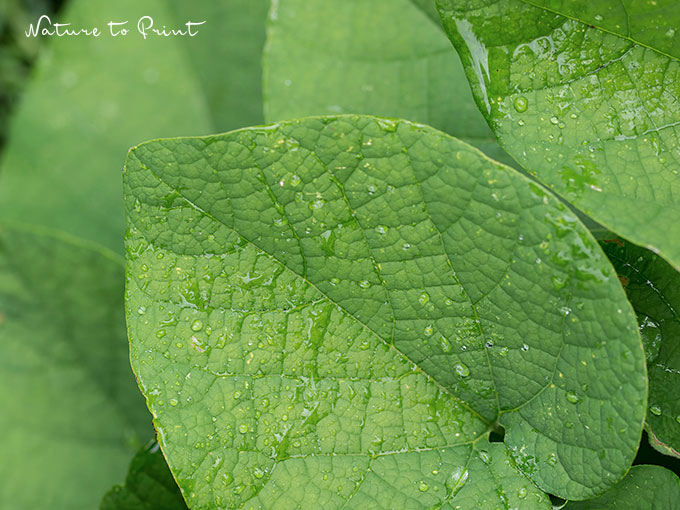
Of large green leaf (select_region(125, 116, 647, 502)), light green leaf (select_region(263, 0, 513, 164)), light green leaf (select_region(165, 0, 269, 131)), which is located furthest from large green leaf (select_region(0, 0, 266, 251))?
large green leaf (select_region(125, 116, 647, 502))

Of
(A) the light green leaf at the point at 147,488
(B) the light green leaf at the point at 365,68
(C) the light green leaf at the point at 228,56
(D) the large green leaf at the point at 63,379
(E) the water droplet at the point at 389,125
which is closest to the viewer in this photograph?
(E) the water droplet at the point at 389,125

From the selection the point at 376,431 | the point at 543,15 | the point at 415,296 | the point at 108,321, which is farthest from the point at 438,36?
the point at 108,321

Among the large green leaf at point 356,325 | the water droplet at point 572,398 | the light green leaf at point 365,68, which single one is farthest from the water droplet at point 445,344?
the light green leaf at point 365,68

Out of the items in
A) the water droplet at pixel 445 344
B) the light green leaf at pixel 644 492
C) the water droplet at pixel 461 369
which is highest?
the water droplet at pixel 445 344

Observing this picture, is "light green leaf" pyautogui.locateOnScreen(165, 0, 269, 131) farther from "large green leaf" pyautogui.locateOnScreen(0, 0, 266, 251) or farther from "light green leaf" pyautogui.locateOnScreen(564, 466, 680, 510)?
"light green leaf" pyautogui.locateOnScreen(564, 466, 680, 510)

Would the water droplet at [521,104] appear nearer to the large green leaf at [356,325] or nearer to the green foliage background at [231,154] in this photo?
the green foliage background at [231,154]
